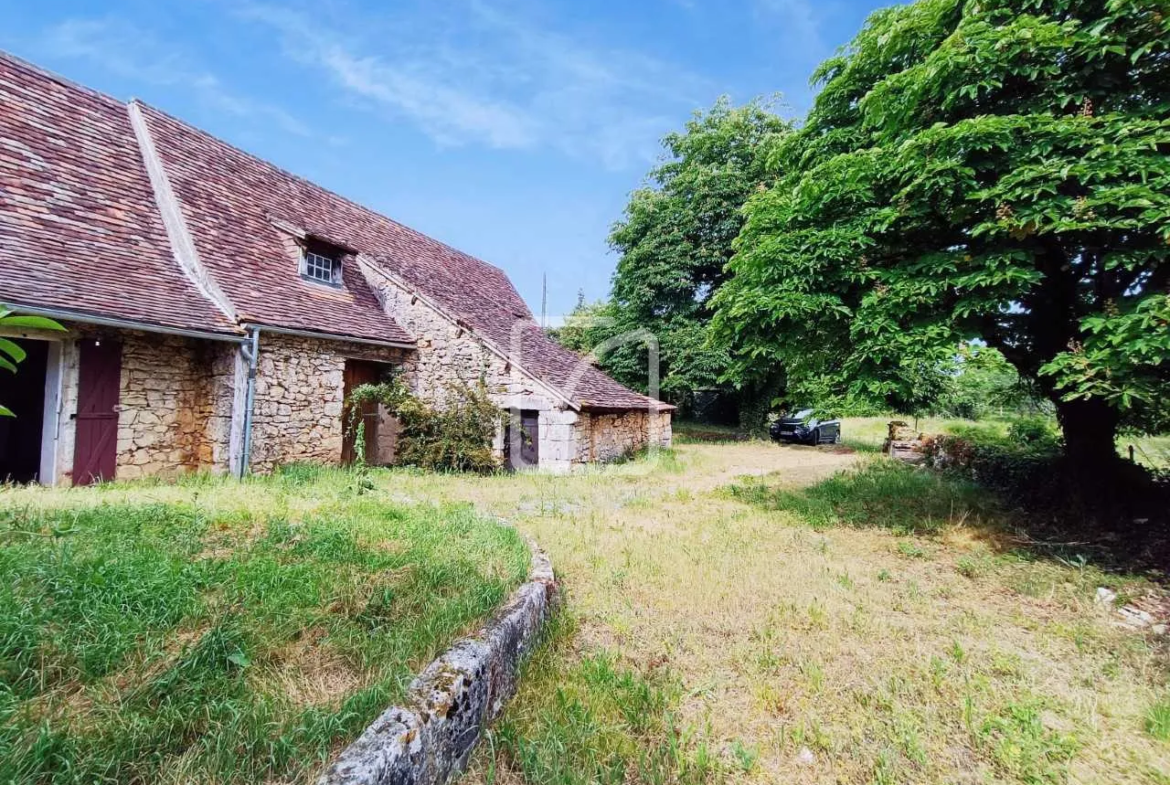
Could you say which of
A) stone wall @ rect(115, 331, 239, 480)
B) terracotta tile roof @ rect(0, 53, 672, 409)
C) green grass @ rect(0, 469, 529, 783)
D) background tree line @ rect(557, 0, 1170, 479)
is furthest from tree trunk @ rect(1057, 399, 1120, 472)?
stone wall @ rect(115, 331, 239, 480)

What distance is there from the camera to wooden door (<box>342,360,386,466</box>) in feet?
35.4

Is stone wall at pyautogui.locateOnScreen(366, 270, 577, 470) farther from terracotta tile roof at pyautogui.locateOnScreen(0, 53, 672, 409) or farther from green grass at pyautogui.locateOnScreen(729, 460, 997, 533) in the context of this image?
green grass at pyautogui.locateOnScreen(729, 460, 997, 533)

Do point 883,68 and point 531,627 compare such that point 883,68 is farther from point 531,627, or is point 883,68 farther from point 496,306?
point 496,306

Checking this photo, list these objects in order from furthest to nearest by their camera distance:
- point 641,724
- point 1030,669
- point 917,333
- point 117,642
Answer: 1. point 917,333
2. point 1030,669
3. point 641,724
4. point 117,642

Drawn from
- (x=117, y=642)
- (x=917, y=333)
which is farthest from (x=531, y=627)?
(x=917, y=333)

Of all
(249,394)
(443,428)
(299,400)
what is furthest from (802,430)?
(249,394)

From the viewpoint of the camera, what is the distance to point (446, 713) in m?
2.35

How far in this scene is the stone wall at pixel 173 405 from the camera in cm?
776

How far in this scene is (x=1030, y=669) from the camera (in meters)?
3.43

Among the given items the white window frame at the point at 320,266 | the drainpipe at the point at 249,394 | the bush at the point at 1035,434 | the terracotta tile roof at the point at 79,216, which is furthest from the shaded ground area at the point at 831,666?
the white window frame at the point at 320,266

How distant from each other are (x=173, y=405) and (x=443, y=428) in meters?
4.51

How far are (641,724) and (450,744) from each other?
42.0 inches

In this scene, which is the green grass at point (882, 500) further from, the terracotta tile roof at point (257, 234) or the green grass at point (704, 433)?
the green grass at point (704, 433)

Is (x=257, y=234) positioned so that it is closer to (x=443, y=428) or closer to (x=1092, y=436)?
(x=443, y=428)
